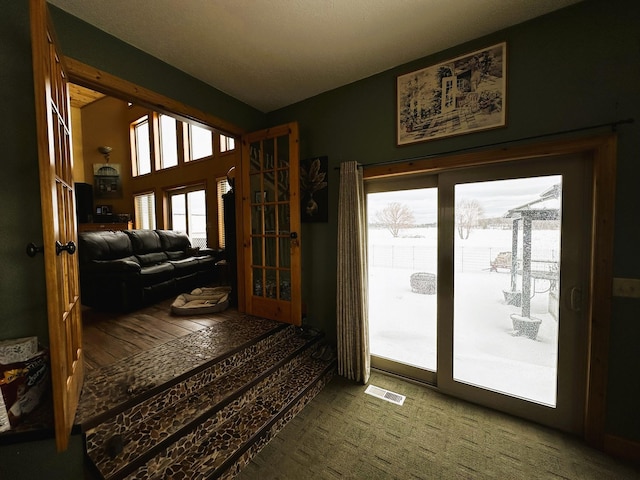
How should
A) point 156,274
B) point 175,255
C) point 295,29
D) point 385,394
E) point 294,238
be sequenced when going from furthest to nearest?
point 175,255 < point 156,274 < point 294,238 < point 385,394 < point 295,29

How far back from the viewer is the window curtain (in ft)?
7.82

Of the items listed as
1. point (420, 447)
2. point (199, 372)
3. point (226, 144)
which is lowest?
point (420, 447)

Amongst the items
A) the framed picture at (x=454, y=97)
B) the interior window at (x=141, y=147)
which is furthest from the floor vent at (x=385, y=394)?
the interior window at (x=141, y=147)

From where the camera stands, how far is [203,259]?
461 centimetres

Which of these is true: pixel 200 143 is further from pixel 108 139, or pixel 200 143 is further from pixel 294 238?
pixel 294 238

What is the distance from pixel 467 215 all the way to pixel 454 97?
3.09 ft

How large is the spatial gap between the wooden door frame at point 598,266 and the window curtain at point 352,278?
131 cm

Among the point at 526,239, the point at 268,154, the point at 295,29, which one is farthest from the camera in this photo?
the point at 268,154

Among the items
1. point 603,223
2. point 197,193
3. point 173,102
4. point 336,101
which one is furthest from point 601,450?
point 197,193

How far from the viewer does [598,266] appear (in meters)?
1.65

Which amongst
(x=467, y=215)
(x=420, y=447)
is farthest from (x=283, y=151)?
(x=420, y=447)

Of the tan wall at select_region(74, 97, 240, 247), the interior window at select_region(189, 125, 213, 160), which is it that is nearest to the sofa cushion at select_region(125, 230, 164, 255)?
the tan wall at select_region(74, 97, 240, 247)

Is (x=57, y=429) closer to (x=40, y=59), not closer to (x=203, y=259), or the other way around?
(x=40, y=59)

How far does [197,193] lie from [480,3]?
583cm
